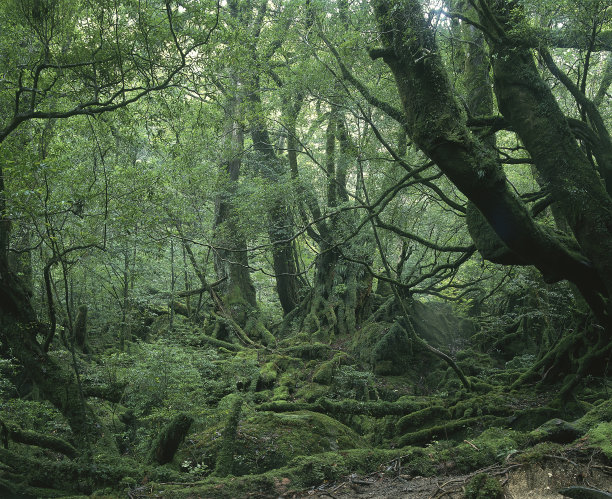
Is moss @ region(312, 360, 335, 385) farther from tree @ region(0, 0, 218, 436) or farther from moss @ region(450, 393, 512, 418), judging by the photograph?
tree @ region(0, 0, 218, 436)

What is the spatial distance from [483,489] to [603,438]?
1.31 metres

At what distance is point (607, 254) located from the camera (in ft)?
15.5

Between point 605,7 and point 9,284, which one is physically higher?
point 605,7

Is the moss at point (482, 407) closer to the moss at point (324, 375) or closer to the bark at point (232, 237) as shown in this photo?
the moss at point (324, 375)

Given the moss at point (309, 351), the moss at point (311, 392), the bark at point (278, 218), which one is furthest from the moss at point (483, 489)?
the bark at point (278, 218)

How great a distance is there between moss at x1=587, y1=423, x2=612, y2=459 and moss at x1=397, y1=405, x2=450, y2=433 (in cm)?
340

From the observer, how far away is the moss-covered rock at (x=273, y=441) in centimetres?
498

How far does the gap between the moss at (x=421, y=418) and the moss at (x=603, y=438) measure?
3396 mm

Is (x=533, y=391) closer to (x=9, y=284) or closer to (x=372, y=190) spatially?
(x=372, y=190)

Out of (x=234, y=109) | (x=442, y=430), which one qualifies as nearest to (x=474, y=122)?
(x=442, y=430)

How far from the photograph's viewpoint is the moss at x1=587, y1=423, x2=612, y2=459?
10.3ft

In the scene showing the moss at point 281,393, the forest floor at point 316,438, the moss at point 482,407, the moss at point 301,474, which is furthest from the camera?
the moss at point 281,393

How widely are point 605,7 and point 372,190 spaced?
284 inches

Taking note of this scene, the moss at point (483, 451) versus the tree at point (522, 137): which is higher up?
the tree at point (522, 137)
